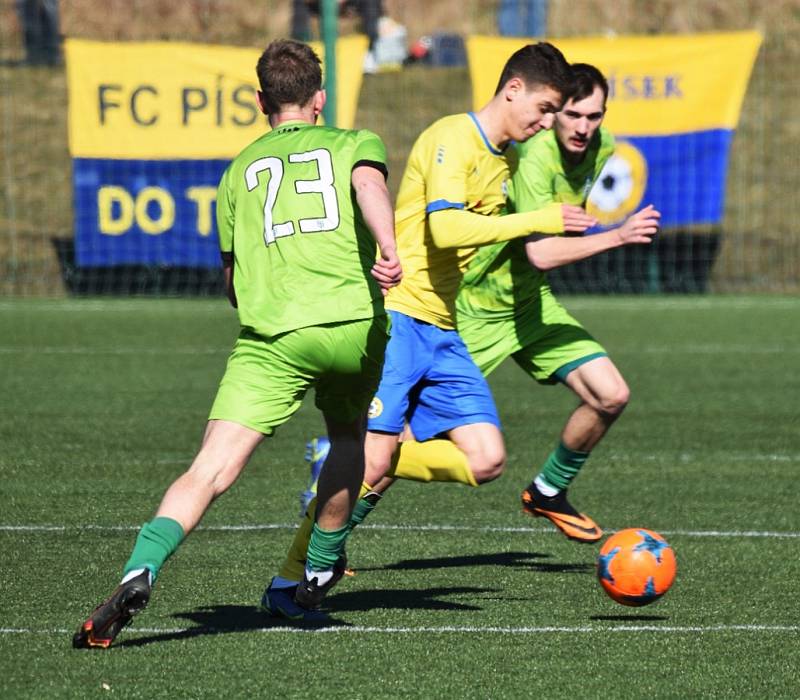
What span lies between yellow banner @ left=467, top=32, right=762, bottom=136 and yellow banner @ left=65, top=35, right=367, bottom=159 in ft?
7.60

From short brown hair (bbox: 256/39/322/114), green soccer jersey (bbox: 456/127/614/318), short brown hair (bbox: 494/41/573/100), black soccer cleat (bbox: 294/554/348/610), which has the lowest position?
black soccer cleat (bbox: 294/554/348/610)

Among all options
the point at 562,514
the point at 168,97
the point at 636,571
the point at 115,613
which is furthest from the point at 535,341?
the point at 168,97

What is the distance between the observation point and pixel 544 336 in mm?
7617

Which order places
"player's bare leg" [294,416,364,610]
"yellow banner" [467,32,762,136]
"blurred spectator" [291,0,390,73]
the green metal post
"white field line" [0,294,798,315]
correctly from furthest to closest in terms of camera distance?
"blurred spectator" [291,0,390,73] < "yellow banner" [467,32,762,136] < "white field line" [0,294,798,315] < the green metal post < "player's bare leg" [294,416,364,610]

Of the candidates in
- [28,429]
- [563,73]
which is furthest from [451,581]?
[28,429]

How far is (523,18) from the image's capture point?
860 inches

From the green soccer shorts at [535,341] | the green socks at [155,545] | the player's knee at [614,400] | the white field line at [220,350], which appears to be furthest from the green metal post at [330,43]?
the green socks at [155,545]

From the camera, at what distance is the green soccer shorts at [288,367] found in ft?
17.7

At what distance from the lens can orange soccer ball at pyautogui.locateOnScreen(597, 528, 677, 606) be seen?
5.85 metres

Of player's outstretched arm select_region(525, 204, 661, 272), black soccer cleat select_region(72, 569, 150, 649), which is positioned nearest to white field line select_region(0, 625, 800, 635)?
black soccer cleat select_region(72, 569, 150, 649)

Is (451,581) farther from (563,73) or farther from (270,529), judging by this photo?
(563,73)

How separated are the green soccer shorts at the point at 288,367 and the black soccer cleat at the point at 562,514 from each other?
6.57 feet

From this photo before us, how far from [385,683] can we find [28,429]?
19.6 ft

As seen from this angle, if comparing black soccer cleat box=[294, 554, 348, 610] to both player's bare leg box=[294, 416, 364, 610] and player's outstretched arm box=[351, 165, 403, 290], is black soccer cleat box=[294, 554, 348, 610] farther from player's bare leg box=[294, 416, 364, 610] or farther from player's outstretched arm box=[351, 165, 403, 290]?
player's outstretched arm box=[351, 165, 403, 290]
